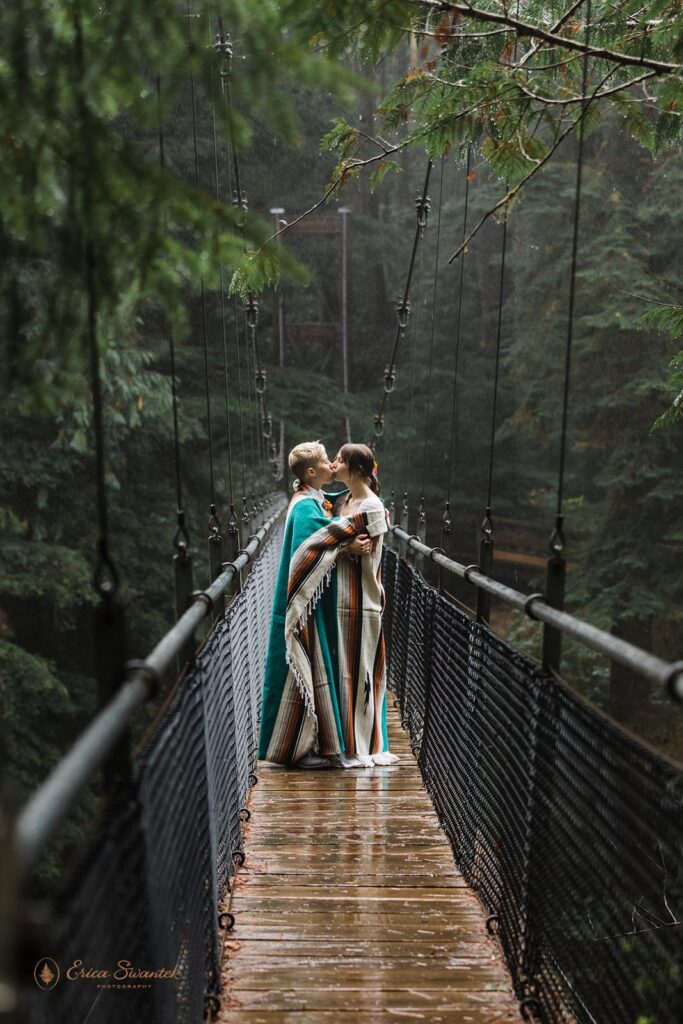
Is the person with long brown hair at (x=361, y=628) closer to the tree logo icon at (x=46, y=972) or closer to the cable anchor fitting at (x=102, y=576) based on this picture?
the tree logo icon at (x=46, y=972)

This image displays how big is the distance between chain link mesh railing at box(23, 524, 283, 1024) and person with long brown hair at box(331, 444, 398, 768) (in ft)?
3.14

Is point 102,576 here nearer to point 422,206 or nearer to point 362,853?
point 362,853

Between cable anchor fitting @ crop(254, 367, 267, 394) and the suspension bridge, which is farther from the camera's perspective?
cable anchor fitting @ crop(254, 367, 267, 394)

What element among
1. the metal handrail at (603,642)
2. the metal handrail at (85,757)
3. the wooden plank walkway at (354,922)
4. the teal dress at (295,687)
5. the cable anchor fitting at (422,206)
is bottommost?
the wooden plank walkway at (354,922)

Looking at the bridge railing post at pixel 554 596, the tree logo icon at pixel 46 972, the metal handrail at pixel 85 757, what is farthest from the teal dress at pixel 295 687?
the metal handrail at pixel 85 757

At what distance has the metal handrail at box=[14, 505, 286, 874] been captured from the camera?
77 cm

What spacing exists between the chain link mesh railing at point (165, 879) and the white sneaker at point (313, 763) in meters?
0.90

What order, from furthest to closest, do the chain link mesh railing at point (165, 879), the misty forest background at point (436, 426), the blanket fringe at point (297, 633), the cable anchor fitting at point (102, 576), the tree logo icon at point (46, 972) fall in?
the misty forest background at point (436, 426) < the blanket fringe at point (297, 633) < the tree logo icon at point (46, 972) < the cable anchor fitting at point (102, 576) < the chain link mesh railing at point (165, 879)

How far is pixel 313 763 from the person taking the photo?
3346 millimetres

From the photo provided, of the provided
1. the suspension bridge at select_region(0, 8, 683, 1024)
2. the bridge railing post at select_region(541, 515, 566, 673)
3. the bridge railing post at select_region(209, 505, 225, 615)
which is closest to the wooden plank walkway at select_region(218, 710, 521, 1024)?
the suspension bridge at select_region(0, 8, 683, 1024)

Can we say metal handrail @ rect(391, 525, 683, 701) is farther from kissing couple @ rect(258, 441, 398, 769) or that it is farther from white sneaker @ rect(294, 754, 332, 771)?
white sneaker @ rect(294, 754, 332, 771)

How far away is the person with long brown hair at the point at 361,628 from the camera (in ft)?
11.0

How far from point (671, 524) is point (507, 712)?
9045 millimetres

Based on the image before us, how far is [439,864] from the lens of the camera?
Answer: 250 centimetres
